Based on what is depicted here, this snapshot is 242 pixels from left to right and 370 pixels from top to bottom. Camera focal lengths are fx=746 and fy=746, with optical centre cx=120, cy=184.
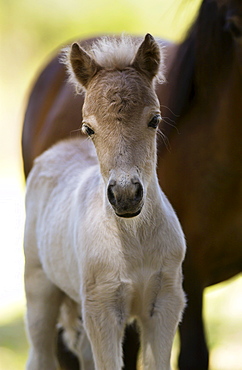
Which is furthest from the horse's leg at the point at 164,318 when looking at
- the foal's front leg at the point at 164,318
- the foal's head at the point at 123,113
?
the foal's head at the point at 123,113

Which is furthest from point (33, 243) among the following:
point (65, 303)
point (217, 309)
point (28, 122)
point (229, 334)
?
point (217, 309)

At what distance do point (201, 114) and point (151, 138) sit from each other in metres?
1.05

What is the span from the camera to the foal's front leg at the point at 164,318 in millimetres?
2787

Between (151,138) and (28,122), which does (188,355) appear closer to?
(151,138)

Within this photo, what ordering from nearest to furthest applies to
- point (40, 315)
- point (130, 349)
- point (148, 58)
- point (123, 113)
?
point (123, 113) < point (148, 58) < point (40, 315) < point (130, 349)

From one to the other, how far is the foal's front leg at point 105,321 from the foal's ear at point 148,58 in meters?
0.78

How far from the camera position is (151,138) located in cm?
262

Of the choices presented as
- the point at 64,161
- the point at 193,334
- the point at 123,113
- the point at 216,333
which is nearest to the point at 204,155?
the point at 64,161

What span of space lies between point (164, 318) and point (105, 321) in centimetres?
23

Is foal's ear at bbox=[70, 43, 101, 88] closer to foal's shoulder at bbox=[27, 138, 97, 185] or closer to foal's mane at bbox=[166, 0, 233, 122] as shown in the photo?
foal's shoulder at bbox=[27, 138, 97, 185]

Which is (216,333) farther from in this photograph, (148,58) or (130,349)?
(148,58)

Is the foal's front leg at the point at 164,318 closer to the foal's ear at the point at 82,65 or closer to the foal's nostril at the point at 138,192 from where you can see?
the foal's nostril at the point at 138,192

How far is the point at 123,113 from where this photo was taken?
252 centimetres

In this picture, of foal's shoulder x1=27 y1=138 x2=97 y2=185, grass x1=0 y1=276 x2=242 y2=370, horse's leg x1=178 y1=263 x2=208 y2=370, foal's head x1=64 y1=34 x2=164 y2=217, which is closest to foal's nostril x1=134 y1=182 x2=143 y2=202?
foal's head x1=64 y1=34 x2=164 y2=217
